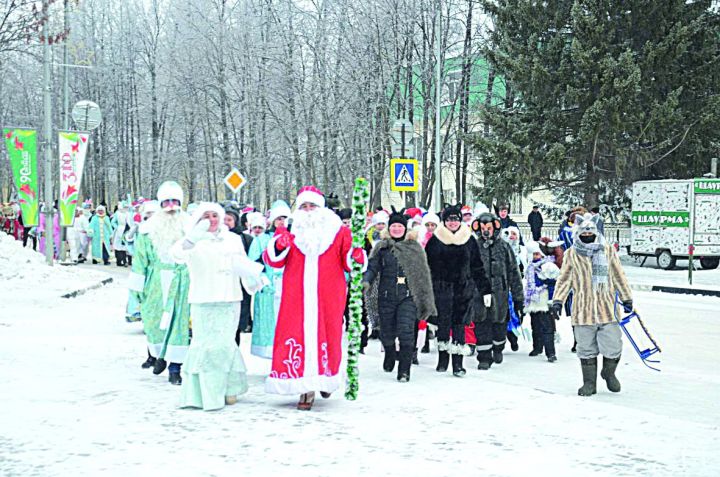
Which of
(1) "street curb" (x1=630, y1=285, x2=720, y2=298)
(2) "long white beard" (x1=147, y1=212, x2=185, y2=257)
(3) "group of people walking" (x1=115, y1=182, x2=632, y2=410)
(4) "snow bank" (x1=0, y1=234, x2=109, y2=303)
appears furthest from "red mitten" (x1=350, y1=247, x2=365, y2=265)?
(1) "street curb" (x1=630, y1=285, x2=720, y2=298)

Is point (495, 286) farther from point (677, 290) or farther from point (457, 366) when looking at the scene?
point (677, 290)

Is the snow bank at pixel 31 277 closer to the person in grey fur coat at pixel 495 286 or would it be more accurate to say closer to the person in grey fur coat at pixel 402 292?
the person in grey fur coat at pixel 402 292

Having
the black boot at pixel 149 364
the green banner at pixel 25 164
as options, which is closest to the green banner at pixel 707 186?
the green banner at pixel 25 164

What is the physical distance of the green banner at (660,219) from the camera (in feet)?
88.1

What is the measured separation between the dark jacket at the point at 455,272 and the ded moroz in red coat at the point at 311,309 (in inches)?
88.0

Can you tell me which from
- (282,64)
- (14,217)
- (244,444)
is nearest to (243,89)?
(282,64)

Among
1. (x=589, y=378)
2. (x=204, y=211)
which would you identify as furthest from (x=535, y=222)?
(x=204, y=211)

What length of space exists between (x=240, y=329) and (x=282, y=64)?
26.9 metres

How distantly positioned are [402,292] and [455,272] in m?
0.72

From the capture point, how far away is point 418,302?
33.3ft

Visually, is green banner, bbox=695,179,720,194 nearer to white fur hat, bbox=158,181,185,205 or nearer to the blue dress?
the blue dress

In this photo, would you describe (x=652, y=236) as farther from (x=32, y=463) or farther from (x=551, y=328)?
(x=32, y=463)

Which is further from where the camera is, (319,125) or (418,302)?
(319,125)

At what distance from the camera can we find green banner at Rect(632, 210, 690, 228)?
26.9m
